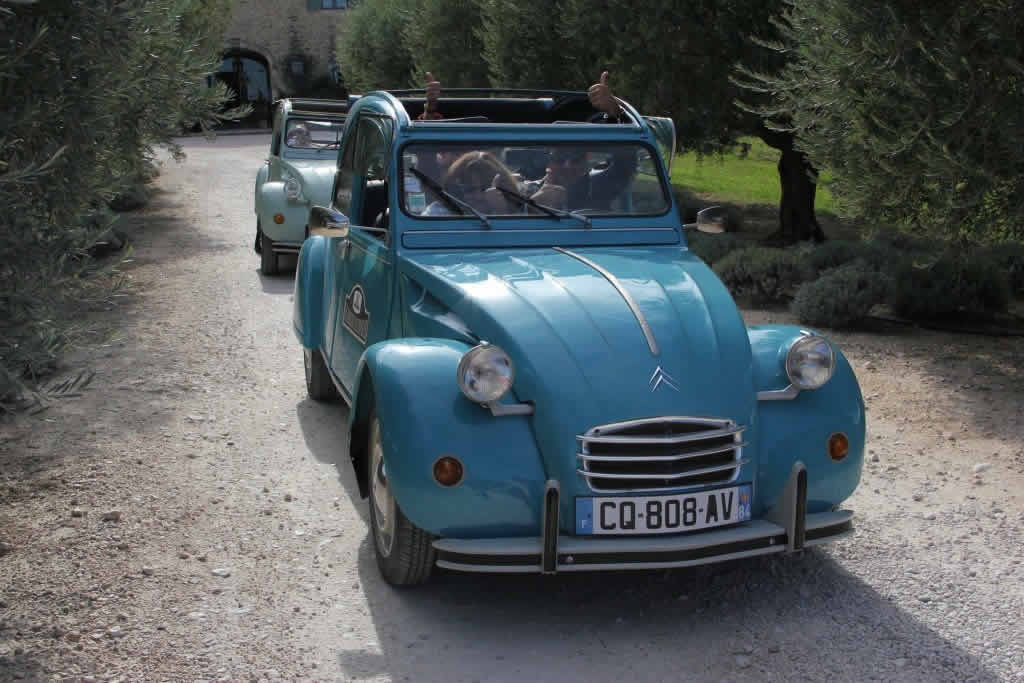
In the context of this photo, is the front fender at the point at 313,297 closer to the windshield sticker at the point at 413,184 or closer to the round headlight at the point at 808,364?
the windshield sticker at the point at 413,184

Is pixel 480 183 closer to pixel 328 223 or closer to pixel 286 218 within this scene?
pixel 328 223

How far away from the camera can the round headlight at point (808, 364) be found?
15.2 feet

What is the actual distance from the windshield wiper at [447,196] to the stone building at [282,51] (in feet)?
143

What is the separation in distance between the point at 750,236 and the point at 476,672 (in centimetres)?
1436

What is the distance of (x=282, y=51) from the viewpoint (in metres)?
48.5

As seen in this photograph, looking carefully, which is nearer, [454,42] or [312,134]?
[312,134]

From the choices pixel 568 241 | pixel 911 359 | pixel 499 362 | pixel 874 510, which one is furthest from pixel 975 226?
pixel 499 362

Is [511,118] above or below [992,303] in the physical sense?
above

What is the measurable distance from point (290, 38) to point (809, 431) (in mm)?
47025

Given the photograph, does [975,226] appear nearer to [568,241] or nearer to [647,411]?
[568,241]

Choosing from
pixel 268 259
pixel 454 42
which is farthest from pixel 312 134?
pixel 454 42

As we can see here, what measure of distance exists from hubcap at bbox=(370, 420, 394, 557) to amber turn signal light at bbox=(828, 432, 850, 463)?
1.76 metres

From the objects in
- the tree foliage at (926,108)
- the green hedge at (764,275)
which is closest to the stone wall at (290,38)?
the green hedge at (764,275)

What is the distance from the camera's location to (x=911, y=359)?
920cm
